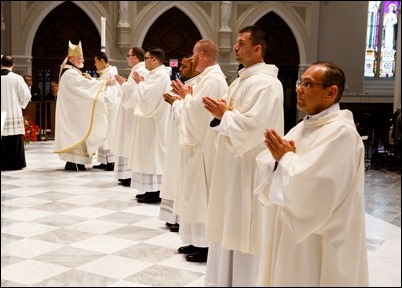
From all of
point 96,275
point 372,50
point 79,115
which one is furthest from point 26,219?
point 372,50

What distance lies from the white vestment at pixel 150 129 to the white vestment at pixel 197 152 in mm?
1948

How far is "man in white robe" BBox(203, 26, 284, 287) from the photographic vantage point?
3.58 m

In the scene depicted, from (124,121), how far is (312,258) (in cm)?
537

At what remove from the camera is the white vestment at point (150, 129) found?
675 centimetres

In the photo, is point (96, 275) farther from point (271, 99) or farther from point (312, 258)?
point (312, 258)

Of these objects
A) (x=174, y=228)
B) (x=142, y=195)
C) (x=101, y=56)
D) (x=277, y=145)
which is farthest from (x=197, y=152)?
(x=101, y=56)

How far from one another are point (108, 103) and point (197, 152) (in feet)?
15.1

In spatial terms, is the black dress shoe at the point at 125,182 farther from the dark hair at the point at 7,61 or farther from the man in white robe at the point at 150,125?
the dark hair at the point at 7,61

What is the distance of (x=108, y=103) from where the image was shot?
29.8 feet

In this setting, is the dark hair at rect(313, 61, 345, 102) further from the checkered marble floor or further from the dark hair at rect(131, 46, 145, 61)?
the dark hair at rect(131, 46, 145, 61)

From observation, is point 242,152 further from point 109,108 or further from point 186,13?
point 109,108

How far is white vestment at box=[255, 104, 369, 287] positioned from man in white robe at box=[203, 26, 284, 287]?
756 mm

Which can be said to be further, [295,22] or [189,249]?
[189,249]

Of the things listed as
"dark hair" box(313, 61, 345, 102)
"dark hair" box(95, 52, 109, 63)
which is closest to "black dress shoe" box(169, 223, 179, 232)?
"dark hair" box(313, 61, 345, 102)
